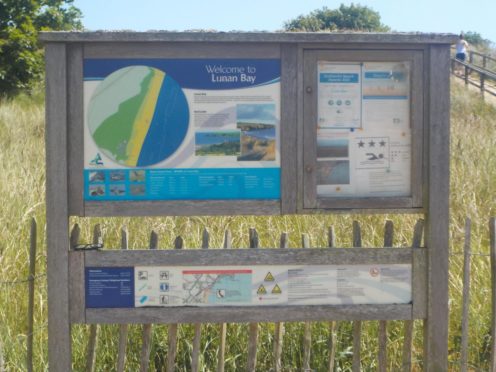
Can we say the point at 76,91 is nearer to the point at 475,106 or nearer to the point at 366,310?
the point at 366,310

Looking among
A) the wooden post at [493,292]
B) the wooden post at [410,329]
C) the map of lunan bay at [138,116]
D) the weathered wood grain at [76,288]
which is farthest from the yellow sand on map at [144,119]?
the wooden post at [493,292]

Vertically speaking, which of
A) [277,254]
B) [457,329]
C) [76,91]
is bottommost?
[457,329]

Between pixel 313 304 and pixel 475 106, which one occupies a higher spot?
pixel 475 106

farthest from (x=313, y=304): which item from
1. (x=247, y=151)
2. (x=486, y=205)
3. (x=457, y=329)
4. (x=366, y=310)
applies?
(x=486, y=205)

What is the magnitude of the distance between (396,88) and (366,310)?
3.67ft

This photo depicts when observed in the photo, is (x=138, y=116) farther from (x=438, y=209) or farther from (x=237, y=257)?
(x=438, y=209)

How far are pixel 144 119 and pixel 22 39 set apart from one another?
21248mm

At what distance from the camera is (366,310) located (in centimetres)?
350

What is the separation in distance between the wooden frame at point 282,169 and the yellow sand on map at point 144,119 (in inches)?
5.5

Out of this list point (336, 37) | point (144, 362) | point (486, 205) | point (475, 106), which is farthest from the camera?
point (475, 106)

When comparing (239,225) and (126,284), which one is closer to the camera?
(126,284)

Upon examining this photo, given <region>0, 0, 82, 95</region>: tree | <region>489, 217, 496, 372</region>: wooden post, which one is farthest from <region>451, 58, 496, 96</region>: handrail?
<region>489, 217, 496, 372</region>: wooden post

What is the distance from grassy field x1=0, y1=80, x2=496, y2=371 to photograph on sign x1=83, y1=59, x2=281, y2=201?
1.10 meters

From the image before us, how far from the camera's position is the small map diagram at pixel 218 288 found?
136 inches
